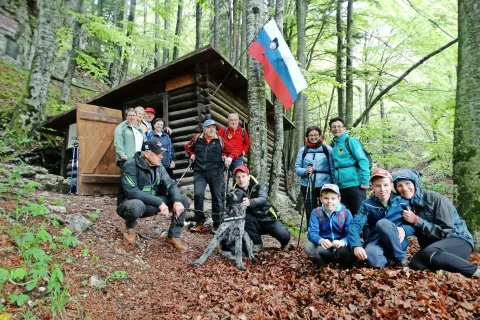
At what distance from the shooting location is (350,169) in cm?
520

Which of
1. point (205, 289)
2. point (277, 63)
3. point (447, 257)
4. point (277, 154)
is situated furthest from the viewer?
point (277, 154)

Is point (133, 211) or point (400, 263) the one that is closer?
point (400, 263)

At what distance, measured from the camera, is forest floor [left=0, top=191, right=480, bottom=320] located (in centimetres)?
275

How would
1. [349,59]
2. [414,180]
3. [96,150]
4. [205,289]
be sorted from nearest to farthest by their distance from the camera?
[205,289]
[414,180]
[96,150]
[349,59]

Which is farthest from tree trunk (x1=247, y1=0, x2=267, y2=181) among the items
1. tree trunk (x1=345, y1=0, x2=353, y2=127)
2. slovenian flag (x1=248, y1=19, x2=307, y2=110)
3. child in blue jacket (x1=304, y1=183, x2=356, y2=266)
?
tree trunk (x1=345, y1=0, x2=353, y2=127)

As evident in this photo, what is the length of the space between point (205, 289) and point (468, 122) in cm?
455

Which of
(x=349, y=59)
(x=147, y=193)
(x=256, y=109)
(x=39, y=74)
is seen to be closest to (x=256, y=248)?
(x=147, y=193)

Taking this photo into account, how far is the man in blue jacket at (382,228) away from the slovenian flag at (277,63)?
9.47 feet

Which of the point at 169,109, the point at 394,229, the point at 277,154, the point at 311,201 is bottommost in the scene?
the point at 394,229

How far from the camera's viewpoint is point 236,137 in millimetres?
6547

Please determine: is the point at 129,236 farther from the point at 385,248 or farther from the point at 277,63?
the point at 277,63

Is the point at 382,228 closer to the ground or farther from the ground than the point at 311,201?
closer to the ground

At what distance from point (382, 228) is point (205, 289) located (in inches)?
88.3

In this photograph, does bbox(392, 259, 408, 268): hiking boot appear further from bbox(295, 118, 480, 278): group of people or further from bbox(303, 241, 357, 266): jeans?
bbox(303, 241, 357, 266): jeans
